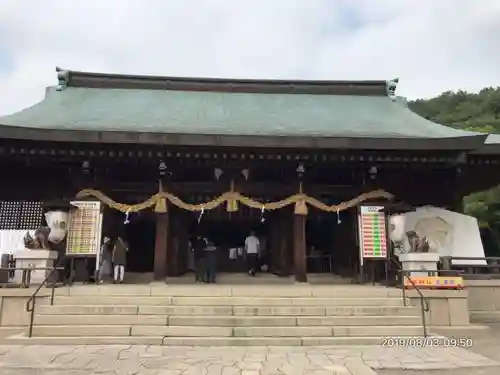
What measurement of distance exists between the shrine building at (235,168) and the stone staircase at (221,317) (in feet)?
6.12

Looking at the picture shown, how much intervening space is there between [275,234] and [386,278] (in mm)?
3603

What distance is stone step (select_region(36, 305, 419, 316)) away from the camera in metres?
8.23

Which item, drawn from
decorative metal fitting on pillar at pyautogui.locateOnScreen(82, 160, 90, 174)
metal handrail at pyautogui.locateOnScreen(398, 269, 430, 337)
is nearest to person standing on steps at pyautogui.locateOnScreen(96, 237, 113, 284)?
decorative metal fitting on pillar at pyautogui.locateOnScreen(82, 160, 90, 174)

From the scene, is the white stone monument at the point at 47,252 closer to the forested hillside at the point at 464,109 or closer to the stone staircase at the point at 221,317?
the stone staircase at the point at 221,317

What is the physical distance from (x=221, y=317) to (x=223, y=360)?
1.80 metres

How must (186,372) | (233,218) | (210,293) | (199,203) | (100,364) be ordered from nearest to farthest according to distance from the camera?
(186,372) < (100,364) < (210,293) < (199,203) < (233,218)

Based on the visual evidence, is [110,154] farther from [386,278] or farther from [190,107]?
[386,278]

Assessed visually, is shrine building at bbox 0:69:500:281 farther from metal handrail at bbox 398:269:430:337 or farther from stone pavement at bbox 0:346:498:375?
stone pavement at bbox 0:346:498:375

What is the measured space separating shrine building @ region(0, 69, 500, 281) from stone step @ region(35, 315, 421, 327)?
8.58ft

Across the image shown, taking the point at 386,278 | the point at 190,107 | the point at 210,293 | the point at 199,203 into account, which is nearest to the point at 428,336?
the point at 386,278

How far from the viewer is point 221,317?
802cm

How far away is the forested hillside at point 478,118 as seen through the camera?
28.1 metres

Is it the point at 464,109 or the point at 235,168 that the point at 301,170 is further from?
the point at 464,109

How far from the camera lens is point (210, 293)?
9.20 metres
